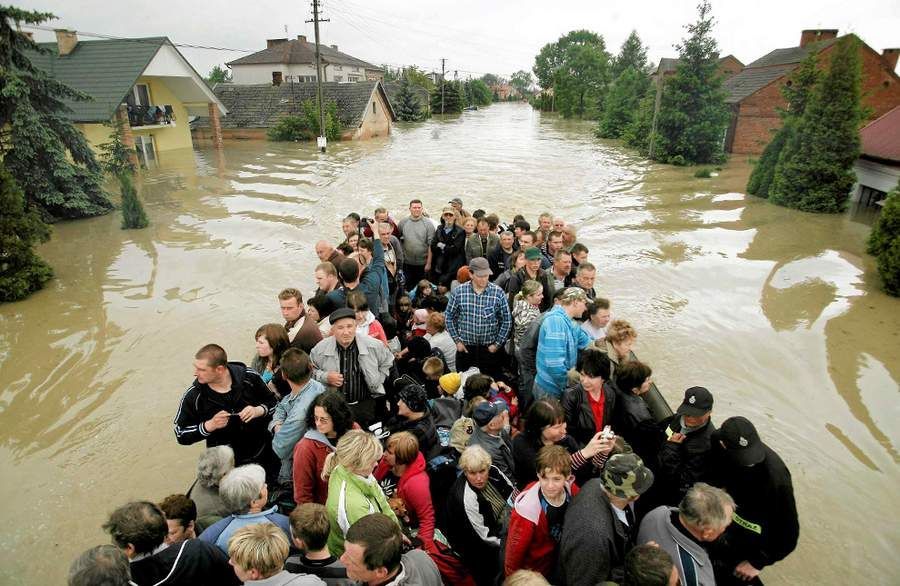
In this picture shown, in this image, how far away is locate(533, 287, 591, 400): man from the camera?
4348 millimetres

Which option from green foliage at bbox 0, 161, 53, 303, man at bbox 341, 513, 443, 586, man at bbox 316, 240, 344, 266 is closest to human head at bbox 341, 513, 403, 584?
man at bbox 341, 513, 443, 586

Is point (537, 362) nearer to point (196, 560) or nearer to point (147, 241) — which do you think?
point (196, 560)

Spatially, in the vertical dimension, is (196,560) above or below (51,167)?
below

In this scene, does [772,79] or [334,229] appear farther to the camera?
[772,79]

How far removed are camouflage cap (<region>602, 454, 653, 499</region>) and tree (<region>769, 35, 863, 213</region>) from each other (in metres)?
17.4

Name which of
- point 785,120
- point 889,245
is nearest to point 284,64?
point 785,120

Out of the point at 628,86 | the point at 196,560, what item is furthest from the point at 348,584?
the point at 628,86

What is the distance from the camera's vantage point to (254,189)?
19.6m

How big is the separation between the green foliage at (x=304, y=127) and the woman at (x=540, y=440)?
3225cm

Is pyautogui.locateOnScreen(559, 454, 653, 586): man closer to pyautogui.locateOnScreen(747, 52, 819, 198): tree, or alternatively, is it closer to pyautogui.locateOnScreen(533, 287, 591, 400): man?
pyautogui.locateOnScreen(533, 287, 591, 400): man

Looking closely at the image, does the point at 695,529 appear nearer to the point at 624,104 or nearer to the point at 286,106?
the point at 286,106

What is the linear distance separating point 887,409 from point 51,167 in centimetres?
1930

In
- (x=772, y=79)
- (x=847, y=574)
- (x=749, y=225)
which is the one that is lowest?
(x=847, y=574)

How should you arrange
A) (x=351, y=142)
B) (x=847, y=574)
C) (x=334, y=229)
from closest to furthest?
(x=847, y=574) → (x=334, y=229) → (x=351, y=142)
